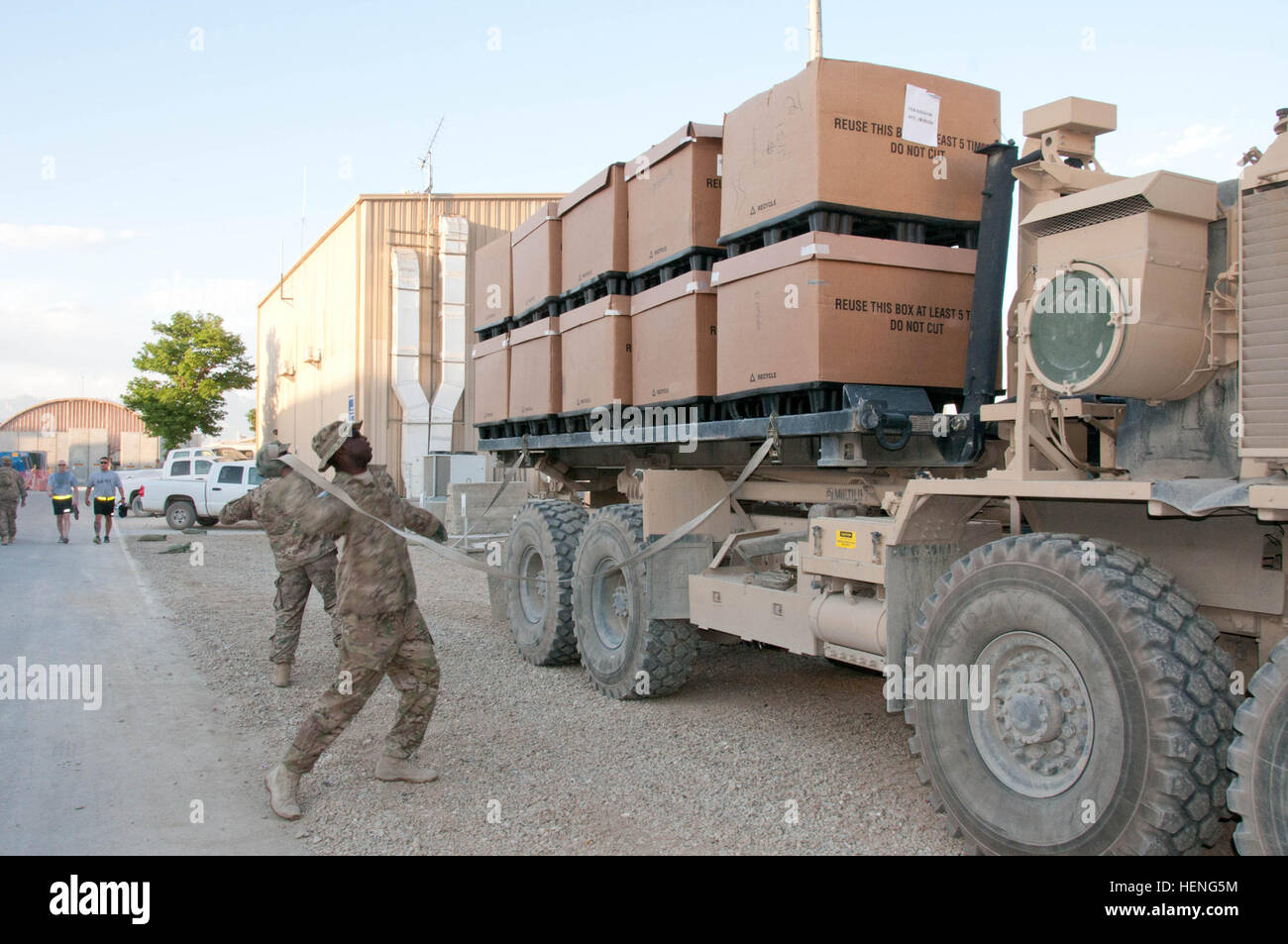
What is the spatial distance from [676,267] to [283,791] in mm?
4040

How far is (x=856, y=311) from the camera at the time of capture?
520 centimetres

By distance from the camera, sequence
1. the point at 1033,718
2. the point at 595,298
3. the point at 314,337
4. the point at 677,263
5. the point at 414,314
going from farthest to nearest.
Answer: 1. the point at 314,337
2. the point at 414,314
3. the point at 595,298
4. the point at 677,263
5. the point at 1033,718

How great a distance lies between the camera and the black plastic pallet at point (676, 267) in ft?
20.8

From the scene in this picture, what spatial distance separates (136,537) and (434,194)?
511 inches

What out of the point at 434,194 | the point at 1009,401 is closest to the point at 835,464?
the point at 1009,401

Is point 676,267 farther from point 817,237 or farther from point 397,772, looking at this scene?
point 397,772

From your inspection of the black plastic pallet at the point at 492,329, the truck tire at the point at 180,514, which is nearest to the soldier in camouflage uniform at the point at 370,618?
the black plastic pallet at the point at 492,329

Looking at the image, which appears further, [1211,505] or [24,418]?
[24,418]

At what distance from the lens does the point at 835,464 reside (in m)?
5.30

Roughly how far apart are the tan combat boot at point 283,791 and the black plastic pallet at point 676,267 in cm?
379

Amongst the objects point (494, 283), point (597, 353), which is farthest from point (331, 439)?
point (494, 283)

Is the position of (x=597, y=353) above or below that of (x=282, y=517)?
above

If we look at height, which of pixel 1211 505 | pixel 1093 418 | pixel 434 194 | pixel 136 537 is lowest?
pixel 136 537

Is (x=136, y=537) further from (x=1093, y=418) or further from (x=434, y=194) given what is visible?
(x=1093, y=418)
